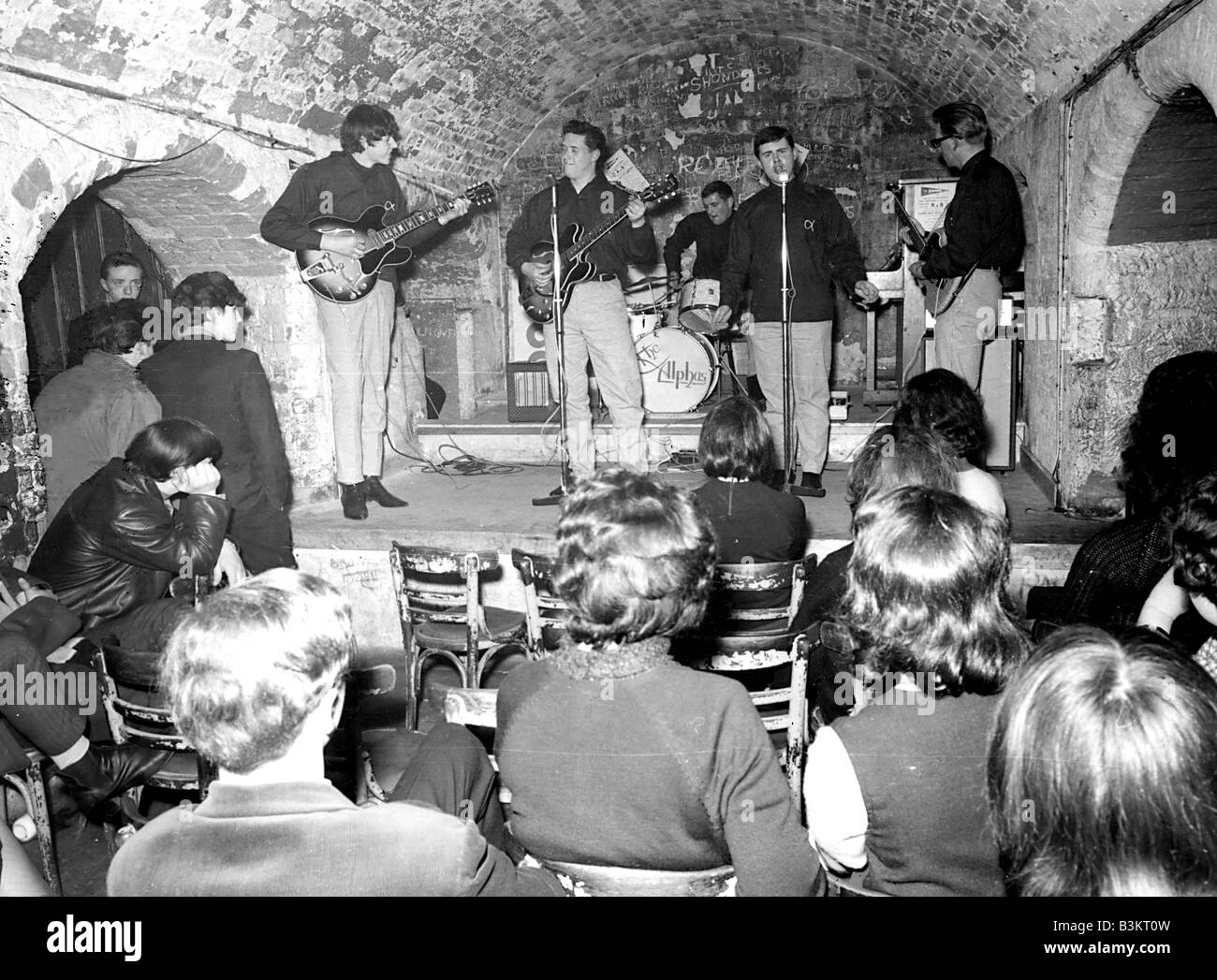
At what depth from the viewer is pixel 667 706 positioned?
1564 mm

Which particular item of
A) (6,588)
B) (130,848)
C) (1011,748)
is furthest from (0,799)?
(1011,748)

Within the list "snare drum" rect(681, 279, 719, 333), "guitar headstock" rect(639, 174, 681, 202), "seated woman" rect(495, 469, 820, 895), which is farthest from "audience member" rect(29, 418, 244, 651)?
"snare drum" rect(681, 279, 719, 333)

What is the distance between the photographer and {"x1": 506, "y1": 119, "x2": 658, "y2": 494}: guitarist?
207 inches

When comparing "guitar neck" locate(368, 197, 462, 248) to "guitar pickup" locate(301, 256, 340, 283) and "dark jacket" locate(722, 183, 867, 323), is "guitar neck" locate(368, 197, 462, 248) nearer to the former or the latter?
"guitar pickup" locate(301, 256, 340, 283)

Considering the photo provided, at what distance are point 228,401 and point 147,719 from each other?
1823 millimetres

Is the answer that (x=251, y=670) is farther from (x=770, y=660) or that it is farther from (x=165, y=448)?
(x=165, y=448)

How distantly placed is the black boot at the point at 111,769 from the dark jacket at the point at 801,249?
3.71 meters

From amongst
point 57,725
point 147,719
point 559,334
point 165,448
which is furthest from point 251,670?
point 559,334

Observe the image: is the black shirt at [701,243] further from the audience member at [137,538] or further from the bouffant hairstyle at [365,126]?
the audience member at [137,538]

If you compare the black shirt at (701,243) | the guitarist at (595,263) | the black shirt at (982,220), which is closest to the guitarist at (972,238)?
the black shirt at (982,220)

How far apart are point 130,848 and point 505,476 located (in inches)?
203

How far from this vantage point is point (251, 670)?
1357 mm

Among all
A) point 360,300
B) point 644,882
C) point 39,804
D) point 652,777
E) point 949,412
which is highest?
point 360,300
